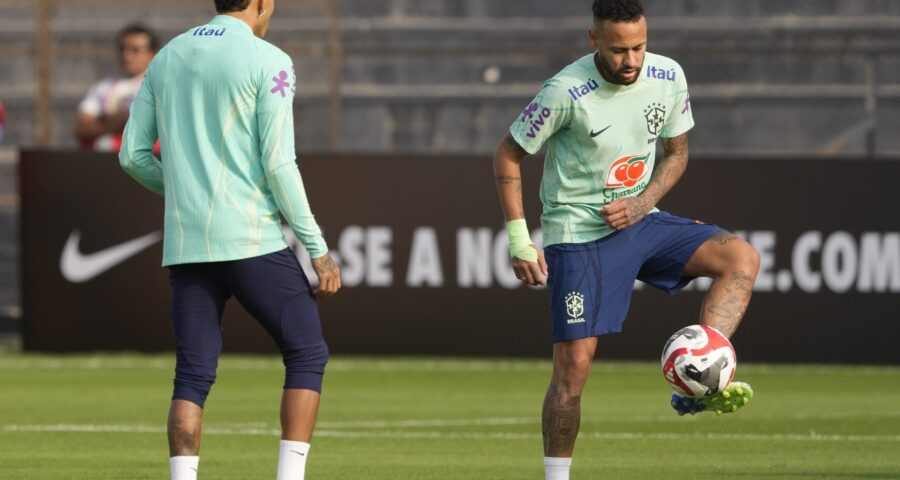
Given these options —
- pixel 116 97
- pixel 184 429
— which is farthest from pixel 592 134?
pixel 116 97

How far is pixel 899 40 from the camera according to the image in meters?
20.6

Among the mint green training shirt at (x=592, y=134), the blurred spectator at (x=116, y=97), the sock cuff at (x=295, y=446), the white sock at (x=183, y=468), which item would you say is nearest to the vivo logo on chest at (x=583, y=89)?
the mint green training shirt at (x=592, y=134)

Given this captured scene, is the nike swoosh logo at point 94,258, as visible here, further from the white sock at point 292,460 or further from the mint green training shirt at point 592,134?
the white sock at point 292,460

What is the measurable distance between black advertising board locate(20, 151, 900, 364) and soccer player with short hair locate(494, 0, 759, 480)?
25.4 feet

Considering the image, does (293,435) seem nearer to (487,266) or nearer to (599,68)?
(599,68)

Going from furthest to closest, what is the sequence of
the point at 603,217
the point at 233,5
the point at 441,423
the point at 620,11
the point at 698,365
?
1. the point at 441,423
2. the point at 603,217
3. the point at 620,11
4. the point at 698,365
5. the point at 233,5

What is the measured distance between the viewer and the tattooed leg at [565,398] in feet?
24.4

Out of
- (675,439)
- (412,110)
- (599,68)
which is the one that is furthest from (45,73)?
(599,68)

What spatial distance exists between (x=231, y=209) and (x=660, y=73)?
6.82 ft

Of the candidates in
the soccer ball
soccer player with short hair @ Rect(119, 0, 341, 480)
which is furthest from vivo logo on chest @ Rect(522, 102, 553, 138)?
soccer player with short hair @ Rect(119, 0, 341, 480)

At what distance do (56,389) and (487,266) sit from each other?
13.5ft

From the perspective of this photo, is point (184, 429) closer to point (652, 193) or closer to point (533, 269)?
point (533, 269)

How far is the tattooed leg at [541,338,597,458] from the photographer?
745 centimetres

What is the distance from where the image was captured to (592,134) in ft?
24.8
